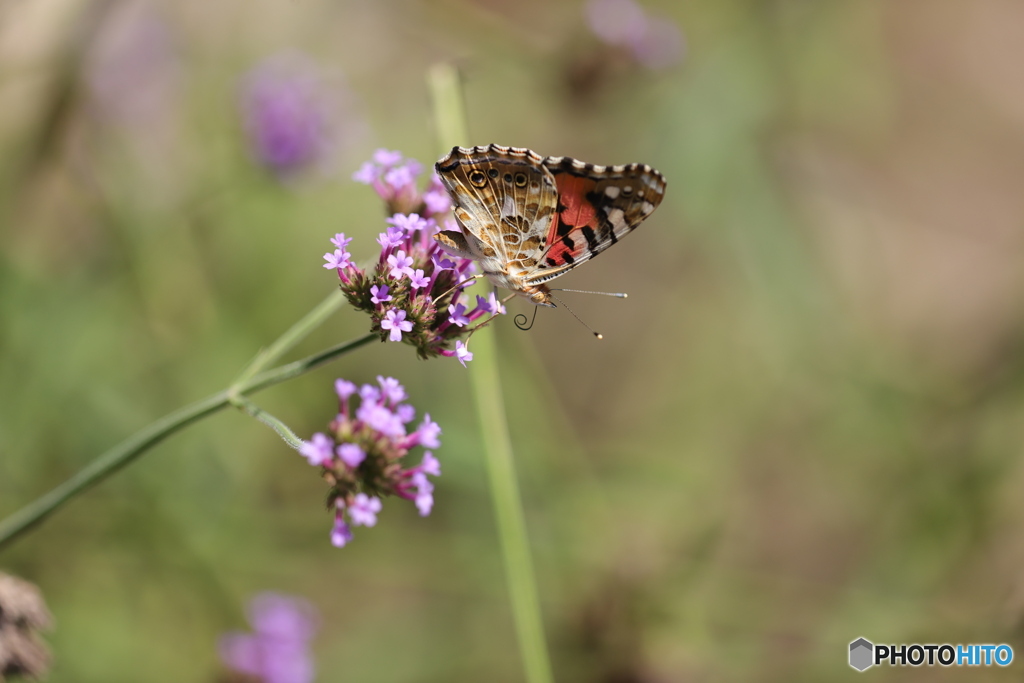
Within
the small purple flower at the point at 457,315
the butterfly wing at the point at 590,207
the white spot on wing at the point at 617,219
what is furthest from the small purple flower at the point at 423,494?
the white spot on wing at the point at 617,219

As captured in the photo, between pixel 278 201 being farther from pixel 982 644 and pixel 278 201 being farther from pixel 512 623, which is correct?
pixel 982 644

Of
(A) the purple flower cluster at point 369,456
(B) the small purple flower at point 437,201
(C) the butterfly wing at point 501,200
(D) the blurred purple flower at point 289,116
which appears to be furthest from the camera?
(D) the blurred purple flower at point 289,116

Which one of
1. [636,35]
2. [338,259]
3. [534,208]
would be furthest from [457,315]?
[636,35]

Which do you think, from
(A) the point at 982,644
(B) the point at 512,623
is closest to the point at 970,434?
(A) the point at 982,644

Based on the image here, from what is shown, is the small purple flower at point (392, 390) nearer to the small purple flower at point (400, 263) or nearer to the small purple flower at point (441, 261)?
the small purple flower at point (400, 263)

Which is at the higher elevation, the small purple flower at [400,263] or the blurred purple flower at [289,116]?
the blurred purple flower at [289,116]

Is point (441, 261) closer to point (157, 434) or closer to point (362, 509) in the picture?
point (362, 509)

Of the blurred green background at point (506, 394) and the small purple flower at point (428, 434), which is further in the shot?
the blurred green background at point (506, 394)
